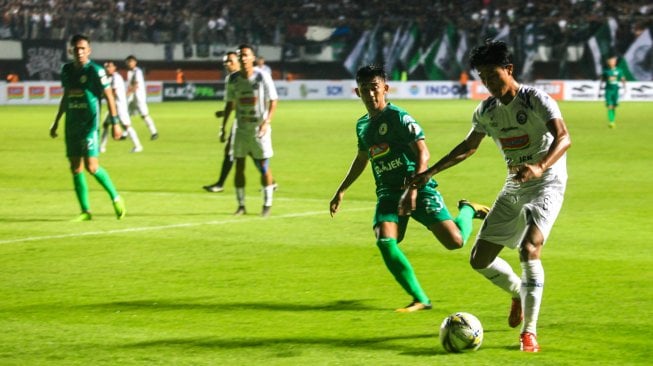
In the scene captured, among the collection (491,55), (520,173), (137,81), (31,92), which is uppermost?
(491,55)

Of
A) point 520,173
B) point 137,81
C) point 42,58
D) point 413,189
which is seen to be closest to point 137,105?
point 137,81

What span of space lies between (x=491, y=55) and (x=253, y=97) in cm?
882

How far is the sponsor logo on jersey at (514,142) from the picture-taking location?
758cm

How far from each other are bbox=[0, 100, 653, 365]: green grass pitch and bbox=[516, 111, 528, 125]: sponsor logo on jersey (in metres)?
1.45

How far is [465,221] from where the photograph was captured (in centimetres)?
943

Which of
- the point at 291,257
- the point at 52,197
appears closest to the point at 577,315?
the point at 291,257

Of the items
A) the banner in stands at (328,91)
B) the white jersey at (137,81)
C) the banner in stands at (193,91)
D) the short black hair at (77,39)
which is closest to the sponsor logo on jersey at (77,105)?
the short black hair at (77,39)

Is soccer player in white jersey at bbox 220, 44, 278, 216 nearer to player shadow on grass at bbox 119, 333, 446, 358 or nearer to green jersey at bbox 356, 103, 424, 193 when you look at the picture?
green jersey at bbox 356, 103, 424, 193

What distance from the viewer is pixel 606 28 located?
203 feet

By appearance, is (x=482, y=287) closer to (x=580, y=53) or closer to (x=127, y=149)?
(x=127, y=149)

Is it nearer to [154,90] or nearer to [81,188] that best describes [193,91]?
[154,90]

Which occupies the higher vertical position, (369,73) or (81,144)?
(369,73)

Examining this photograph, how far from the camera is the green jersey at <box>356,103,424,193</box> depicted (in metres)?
8.96

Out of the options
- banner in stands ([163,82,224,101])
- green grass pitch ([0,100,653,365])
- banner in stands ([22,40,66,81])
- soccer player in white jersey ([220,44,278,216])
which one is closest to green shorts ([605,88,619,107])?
Answer: green grass pitch ([0,100,653,365])
